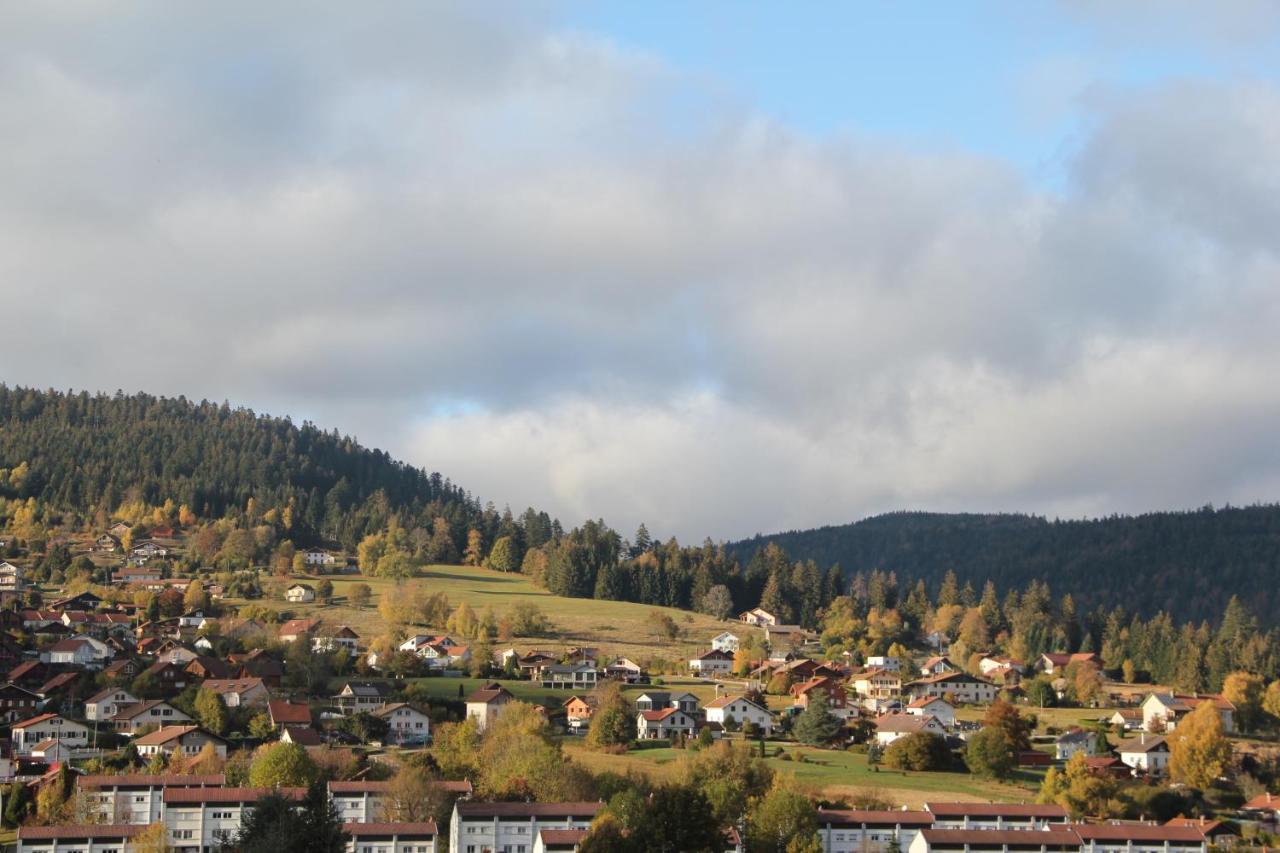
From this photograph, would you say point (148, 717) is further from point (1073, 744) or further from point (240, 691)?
point (1073, 744)

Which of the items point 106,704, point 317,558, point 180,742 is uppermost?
point 317,558

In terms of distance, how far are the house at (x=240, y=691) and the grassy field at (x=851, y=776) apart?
1640 centimetres

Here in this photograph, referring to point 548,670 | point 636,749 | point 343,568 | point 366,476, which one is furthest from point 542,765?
point 366,476

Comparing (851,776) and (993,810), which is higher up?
(851,776)

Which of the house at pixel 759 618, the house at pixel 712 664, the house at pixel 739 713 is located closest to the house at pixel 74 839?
the house at pixel 739 713

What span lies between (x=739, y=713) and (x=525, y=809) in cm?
2696

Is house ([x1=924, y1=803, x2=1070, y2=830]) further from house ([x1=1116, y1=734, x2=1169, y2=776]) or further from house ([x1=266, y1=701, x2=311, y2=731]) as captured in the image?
house ([x1=266, y1=701, x2=311, y2=731])

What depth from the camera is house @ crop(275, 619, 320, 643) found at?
9619 centimetres

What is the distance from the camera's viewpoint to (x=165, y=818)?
5744cm

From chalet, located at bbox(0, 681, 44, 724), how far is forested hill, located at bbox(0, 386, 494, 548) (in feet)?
230

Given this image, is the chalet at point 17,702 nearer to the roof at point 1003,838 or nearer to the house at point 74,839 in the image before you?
the house at point 74,839

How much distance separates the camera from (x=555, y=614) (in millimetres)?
120375

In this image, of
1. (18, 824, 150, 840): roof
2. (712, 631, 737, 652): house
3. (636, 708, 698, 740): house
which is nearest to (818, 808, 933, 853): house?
(636, 708, 698, 740): house

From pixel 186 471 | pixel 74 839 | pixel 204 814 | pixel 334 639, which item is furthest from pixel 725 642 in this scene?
pixel 186 471
